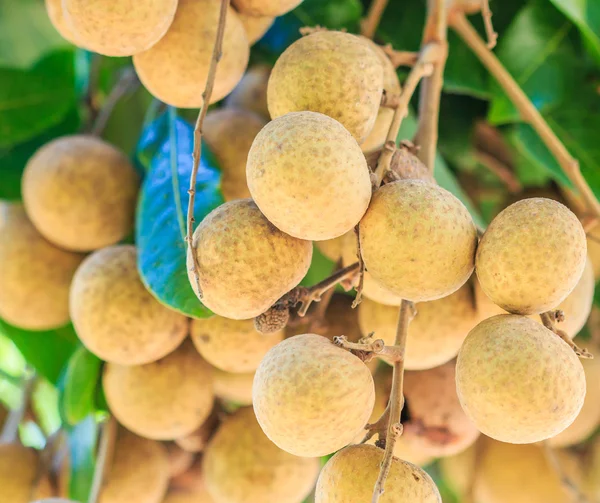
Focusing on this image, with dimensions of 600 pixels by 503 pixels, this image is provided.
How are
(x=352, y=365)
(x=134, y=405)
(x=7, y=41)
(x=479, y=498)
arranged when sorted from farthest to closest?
(x=7, y=41), (x=479, y=498), (x=134, y=405), (x=352, y=365)

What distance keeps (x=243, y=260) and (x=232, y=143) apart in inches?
14.1

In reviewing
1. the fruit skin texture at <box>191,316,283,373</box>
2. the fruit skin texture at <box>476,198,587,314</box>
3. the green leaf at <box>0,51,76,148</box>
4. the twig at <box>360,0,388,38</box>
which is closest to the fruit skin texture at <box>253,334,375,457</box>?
the fruit skin texture at <box>476,198,587,314</box>

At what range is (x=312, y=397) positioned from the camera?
0.51 metres

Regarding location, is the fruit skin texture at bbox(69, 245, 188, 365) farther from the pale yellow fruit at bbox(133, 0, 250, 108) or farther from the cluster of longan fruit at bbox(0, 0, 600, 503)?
the pale yellow fruit at bbox(133, 0, 250, 108)

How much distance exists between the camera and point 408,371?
0.91 metres

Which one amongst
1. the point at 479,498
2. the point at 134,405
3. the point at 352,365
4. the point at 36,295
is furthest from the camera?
the point at 479,498

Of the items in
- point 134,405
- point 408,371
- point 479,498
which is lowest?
point 479,498

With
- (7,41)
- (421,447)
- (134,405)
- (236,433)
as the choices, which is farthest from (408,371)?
(7,41)

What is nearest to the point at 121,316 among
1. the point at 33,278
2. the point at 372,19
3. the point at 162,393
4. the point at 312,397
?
the point at 162,393

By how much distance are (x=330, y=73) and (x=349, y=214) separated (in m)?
0.14

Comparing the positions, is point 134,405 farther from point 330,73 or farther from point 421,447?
point 330,73

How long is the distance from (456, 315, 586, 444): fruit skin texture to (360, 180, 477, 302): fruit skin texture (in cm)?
6

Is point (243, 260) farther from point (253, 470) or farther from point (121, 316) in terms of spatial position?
point (253, 470)

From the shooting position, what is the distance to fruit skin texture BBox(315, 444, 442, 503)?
0.52 m
